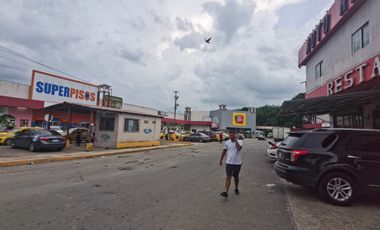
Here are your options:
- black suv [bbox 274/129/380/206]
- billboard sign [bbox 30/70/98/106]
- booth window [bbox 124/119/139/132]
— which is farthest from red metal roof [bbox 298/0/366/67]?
billboard sign [bbox 30/70/98/106]

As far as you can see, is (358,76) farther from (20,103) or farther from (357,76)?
(20,103)

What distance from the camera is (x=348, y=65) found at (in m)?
13.9

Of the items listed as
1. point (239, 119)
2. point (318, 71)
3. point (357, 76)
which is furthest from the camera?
point (239, 119)

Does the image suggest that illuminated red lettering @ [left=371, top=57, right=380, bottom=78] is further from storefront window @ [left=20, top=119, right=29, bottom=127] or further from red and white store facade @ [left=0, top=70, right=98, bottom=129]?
storefront window @ [left=20, top=119, right=29, bottom=127]

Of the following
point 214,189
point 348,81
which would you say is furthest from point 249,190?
point 348,81

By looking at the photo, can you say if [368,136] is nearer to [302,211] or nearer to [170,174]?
[302,211]

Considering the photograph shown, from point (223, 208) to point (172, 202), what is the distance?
1.20 metres

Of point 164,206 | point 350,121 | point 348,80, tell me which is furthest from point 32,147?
point 350,121

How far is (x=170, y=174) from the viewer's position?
9305 millimetres

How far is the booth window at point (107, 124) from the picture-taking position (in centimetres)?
1933

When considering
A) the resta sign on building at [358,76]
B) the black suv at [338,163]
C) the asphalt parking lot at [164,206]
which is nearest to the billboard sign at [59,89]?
the asphalt parking lot at [164,206]

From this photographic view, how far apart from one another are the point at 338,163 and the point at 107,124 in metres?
17.3

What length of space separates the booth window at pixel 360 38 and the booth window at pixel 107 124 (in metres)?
17.1

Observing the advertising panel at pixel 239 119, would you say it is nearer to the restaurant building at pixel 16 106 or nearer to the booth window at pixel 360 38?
the restaurant building at pixel 16 106
